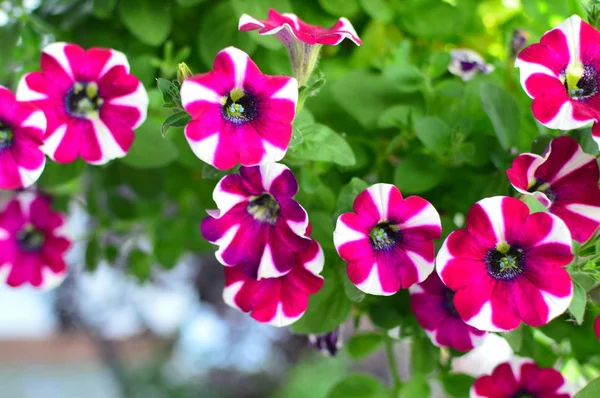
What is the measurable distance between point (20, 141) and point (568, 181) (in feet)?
1.04

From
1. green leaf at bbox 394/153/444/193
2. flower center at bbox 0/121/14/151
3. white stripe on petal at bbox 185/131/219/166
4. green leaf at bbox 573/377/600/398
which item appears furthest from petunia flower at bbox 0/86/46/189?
green leaf at bbox 573/377/600/398

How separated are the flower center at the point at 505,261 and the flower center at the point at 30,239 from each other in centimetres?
37

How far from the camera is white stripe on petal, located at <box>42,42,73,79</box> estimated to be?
385 mm

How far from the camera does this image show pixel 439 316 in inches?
15.6

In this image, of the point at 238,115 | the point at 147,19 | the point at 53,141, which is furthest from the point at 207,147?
the point at 147,19

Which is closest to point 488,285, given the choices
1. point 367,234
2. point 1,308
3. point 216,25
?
point 367,234

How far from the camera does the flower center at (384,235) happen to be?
1.11 ft

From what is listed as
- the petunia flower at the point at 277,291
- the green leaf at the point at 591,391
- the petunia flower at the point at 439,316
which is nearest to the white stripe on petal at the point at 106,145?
the petunia flower at the point at 277,291

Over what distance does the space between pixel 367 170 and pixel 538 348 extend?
0.19 metres

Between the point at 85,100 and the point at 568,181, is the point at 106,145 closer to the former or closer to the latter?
the point at 85,100

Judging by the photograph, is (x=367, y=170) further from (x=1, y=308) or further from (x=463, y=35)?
(x=1, y=308)

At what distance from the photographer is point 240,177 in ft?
1.10

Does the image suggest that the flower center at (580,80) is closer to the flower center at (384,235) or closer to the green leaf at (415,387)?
the flower center at (384,235)

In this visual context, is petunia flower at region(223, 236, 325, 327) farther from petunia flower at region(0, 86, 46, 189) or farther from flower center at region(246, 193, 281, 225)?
petunia flower at region(0, 86, 46, 189)
